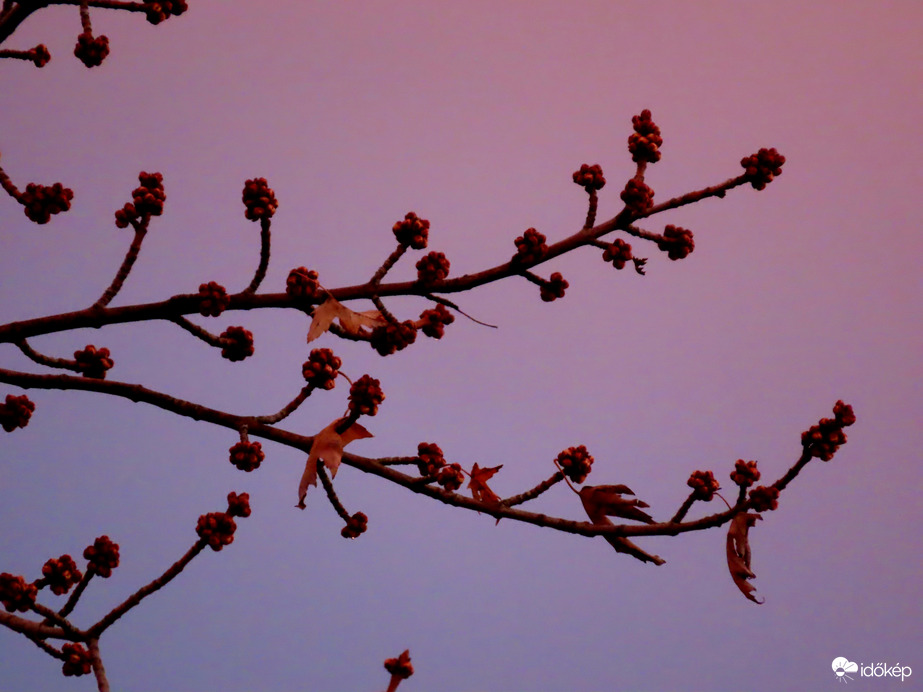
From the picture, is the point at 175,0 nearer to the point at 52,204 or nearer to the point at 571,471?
the point at 52,204

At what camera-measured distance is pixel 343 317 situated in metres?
1.46

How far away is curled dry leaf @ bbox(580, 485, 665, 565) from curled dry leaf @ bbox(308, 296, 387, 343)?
17.0 inches

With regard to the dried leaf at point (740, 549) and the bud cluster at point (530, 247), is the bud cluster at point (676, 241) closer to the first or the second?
the bud cluster at point (530, 247)

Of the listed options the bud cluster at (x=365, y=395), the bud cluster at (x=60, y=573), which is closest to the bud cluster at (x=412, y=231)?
the bud cluster at (x=365, y=395)

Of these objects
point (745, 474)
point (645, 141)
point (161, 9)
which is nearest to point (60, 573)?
point (161, 9)

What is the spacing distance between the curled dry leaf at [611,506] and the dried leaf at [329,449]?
370 mm

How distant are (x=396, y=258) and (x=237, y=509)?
0.47 metres

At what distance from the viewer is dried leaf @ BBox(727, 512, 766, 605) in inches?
57.5

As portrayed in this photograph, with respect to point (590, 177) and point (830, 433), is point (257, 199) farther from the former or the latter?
point (830, 433)

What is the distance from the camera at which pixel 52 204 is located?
1.61 m

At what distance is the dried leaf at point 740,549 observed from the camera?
1.46 meters

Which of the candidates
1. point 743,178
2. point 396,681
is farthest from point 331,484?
point 743,178

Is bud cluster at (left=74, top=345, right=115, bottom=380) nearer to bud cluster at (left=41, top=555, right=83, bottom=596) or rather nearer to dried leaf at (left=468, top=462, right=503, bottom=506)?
bud cluster at (left=41, top=555, right=83, bottom=596)

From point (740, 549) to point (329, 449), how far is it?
66 centimetres
